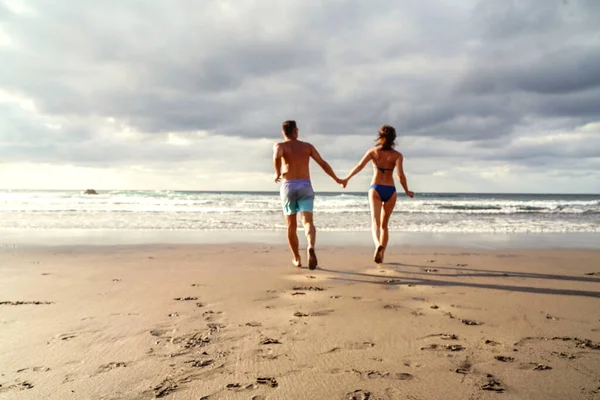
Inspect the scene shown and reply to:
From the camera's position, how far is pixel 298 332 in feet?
10.8

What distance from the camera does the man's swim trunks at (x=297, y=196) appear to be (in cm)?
628

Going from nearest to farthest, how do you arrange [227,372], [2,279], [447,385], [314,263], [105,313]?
[447,385] < [227,372] < [105,313] < [2,279] < [314,263]

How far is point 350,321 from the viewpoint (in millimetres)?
3592

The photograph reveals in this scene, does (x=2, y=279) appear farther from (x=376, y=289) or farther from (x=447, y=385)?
(x=447, y=385)

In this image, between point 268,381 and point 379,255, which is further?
point 379,255

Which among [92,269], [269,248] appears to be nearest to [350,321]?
[92,269]

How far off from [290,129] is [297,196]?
3.42ft

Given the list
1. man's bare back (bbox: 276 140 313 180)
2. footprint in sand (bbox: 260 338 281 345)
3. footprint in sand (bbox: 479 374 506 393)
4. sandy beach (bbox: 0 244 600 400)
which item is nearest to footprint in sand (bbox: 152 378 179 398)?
sandy beach (bbox: 0 244 600 400)

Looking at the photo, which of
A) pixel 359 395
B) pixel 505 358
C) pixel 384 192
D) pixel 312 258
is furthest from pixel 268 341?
pixel 384 192

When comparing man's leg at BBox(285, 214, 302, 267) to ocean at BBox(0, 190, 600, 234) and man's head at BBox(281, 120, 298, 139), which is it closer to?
man's head at BBox(281, 120, 298, 139)

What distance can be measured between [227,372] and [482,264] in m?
5.48

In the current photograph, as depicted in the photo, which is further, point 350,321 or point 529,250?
point 529,250

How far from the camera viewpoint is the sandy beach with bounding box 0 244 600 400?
7.81 feet

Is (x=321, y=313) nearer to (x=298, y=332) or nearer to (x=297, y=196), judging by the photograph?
(x=298, y=332)
